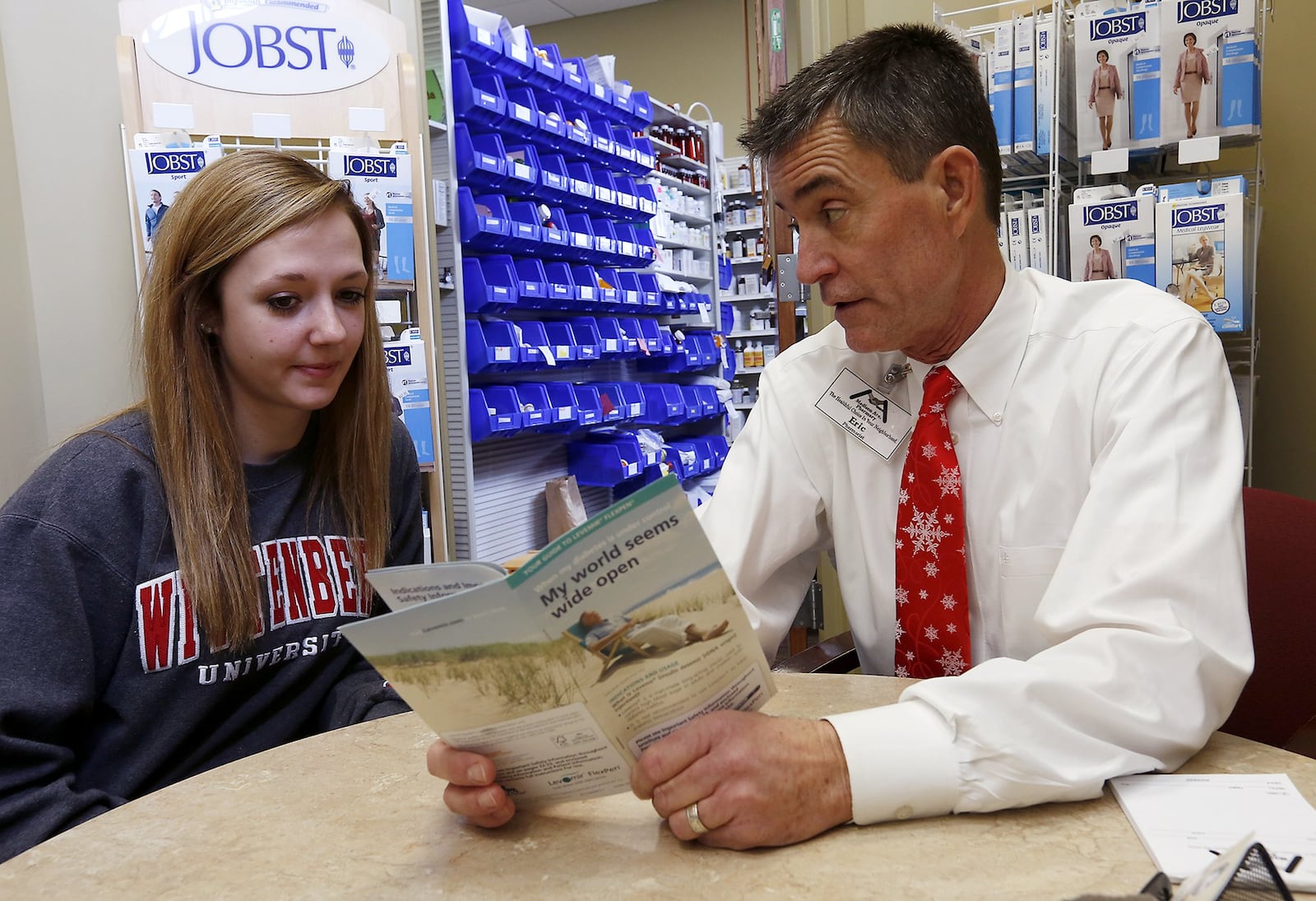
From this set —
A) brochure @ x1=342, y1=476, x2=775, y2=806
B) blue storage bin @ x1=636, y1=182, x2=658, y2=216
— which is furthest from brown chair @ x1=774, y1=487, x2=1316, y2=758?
blue storage bin @ x1=636, y1=182, x2=658, y2=216

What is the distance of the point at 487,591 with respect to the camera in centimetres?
75

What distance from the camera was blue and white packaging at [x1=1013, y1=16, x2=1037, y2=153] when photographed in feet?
10.00

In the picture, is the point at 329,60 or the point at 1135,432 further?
the point at 329,60

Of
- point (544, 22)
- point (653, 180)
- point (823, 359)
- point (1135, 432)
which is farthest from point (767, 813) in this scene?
point (544, 22)

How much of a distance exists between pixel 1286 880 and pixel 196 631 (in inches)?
53.9

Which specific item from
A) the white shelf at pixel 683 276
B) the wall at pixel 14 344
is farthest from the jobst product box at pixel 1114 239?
the white shelf at pixel 683 276

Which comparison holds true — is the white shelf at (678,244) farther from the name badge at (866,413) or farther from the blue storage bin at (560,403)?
the name badge at (866,413)

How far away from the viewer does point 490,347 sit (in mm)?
4262

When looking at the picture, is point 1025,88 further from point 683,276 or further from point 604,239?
point 683,276

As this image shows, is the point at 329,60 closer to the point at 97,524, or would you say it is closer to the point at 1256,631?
the point at 97,524

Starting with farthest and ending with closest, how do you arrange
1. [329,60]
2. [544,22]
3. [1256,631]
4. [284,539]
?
[544,22] < [329,60] < [284,539] < [1256,631]

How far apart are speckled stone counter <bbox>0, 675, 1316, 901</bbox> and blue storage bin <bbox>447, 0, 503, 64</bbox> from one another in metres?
3.61

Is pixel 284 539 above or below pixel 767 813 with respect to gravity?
above

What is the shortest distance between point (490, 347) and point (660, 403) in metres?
1.70
